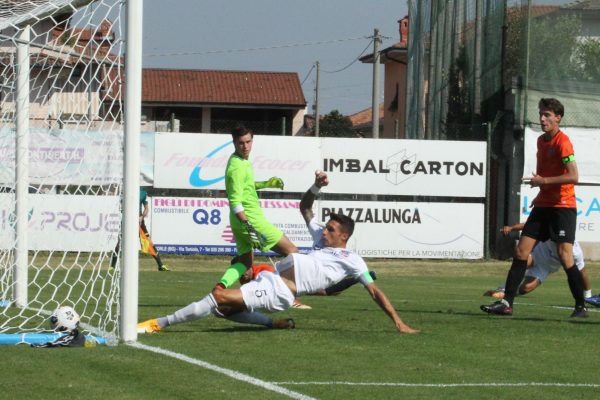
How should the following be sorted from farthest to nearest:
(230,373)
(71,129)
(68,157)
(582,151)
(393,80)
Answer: (393,80), (582,151), (68,157), (71,129), (230,373)

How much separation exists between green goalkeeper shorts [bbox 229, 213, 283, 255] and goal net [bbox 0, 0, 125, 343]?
133 cm

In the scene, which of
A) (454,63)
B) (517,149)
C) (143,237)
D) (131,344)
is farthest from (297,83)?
(131,344)

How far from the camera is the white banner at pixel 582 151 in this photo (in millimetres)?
27609

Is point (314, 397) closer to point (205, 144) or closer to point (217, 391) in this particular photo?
point (217, 391)

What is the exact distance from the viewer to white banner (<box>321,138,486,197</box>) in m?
27.4

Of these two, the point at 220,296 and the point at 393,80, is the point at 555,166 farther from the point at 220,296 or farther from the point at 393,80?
the point at 393,80

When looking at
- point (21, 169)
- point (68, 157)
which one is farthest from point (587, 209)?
point (21, 169)

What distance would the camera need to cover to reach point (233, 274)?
1120 centimetres

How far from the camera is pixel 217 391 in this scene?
690 centimetres

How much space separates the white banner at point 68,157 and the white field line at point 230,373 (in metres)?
1.81

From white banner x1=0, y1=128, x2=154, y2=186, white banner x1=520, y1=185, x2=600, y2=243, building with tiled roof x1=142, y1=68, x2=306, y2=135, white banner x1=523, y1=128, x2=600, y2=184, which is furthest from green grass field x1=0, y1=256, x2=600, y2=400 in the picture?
building with tiled roof x1=142, y1=68, x2=306, y2=135

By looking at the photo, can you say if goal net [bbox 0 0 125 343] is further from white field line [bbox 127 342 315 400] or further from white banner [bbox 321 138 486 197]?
white banner [bbox 321 138 486 197]

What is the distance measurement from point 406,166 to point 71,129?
15018 mm

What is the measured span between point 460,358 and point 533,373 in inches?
29.0
